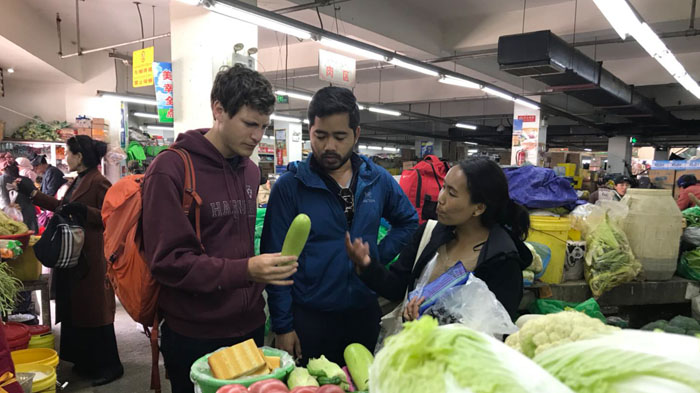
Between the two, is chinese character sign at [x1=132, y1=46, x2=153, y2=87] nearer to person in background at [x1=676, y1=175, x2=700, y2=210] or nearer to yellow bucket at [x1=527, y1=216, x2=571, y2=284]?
yellow bucket at [x1=527, y1=216, x2=571, y2=284]

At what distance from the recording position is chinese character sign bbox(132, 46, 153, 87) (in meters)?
6.12

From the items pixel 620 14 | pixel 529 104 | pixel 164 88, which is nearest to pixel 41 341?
pixel 164 88

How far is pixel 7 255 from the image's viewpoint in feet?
9.39

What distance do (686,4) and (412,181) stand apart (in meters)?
5.39

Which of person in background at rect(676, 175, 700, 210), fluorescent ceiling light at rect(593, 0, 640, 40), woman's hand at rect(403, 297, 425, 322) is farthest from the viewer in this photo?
person in background at rect(676, 175, 700, 210)

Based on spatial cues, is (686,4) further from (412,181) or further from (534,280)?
(534,280)

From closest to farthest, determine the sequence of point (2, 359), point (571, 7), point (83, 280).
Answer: point (2, 359) < point (83, 280) < point (571, 7)

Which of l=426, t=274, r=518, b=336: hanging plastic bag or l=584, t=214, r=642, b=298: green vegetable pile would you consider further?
l=584, t=214, r=642, b=298: green vegetable pile

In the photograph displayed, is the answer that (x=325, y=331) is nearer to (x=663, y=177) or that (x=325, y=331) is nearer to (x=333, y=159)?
(x=333, y=159)

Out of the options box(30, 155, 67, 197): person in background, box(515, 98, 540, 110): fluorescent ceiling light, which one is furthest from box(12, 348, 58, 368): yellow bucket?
box(515, 98, 540, 110): fluorescent ceiling light

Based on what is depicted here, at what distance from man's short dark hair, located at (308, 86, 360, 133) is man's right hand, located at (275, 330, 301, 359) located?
98 cm

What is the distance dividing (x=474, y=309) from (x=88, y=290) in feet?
11.5

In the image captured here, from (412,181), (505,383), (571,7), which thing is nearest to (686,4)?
(571,7)

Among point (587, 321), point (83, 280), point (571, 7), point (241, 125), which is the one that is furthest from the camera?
point (571, 7)
